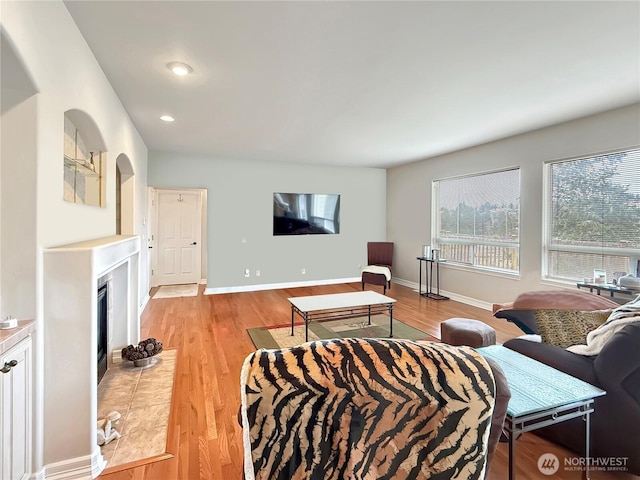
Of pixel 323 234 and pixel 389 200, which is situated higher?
pixel 389 200

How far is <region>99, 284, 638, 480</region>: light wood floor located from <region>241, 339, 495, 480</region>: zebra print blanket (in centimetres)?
97

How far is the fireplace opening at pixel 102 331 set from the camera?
2533 mm

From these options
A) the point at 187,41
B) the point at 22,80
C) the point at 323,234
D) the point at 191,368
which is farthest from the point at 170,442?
the point at 323,234

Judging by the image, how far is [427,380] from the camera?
0.95m

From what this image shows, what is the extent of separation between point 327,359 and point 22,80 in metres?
1.75

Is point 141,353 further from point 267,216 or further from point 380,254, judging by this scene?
point 380,254

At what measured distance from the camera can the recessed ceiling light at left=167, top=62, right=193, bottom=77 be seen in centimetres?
236

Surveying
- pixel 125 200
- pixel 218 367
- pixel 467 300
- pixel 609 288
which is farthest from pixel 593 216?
pixel 125 200

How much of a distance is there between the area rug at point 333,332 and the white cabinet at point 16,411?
6.56 feet

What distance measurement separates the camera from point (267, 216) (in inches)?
239

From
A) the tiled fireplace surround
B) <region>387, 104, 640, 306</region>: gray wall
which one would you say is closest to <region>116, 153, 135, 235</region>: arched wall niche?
the tiled fireplace surround

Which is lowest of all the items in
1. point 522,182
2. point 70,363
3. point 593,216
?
point 70,363

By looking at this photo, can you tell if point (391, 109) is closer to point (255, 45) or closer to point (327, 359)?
point (255, 45)

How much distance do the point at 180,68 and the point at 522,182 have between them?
419 cm
